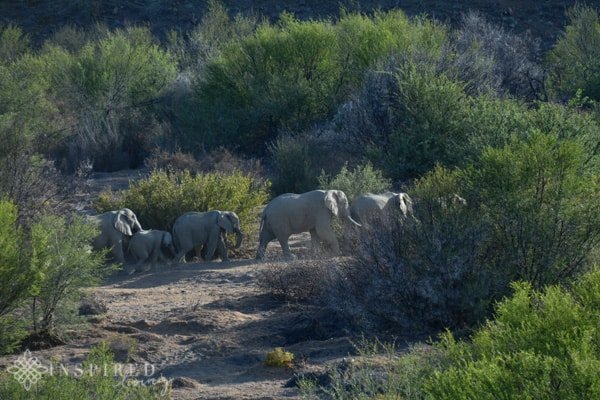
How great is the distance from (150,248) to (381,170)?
17.8 ft

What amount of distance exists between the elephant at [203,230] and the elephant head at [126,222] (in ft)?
1.66

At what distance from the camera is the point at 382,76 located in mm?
21672

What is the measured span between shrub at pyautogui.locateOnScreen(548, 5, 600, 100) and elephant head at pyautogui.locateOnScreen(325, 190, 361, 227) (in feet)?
38.4

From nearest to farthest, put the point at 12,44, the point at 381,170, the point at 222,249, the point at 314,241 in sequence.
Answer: the point at 314,241 → the point at 222,249 → the point at 381,170 → the point at 12,44

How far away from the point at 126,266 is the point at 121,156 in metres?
12.7

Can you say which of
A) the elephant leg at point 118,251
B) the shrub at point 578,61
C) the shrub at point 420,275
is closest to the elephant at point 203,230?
the elephant leg at point 118,251

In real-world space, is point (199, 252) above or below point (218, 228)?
below

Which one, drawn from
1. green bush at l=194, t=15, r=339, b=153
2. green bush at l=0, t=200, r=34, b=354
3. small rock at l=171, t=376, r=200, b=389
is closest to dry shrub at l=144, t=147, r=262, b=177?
green bush at l=194, t=15, r=339, b=153

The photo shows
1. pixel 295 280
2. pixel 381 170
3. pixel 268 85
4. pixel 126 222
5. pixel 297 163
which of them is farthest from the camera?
pixel 268 85

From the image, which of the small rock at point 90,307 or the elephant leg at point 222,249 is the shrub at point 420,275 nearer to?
the small rock at point 90,307

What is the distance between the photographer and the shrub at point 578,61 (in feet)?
87.2
